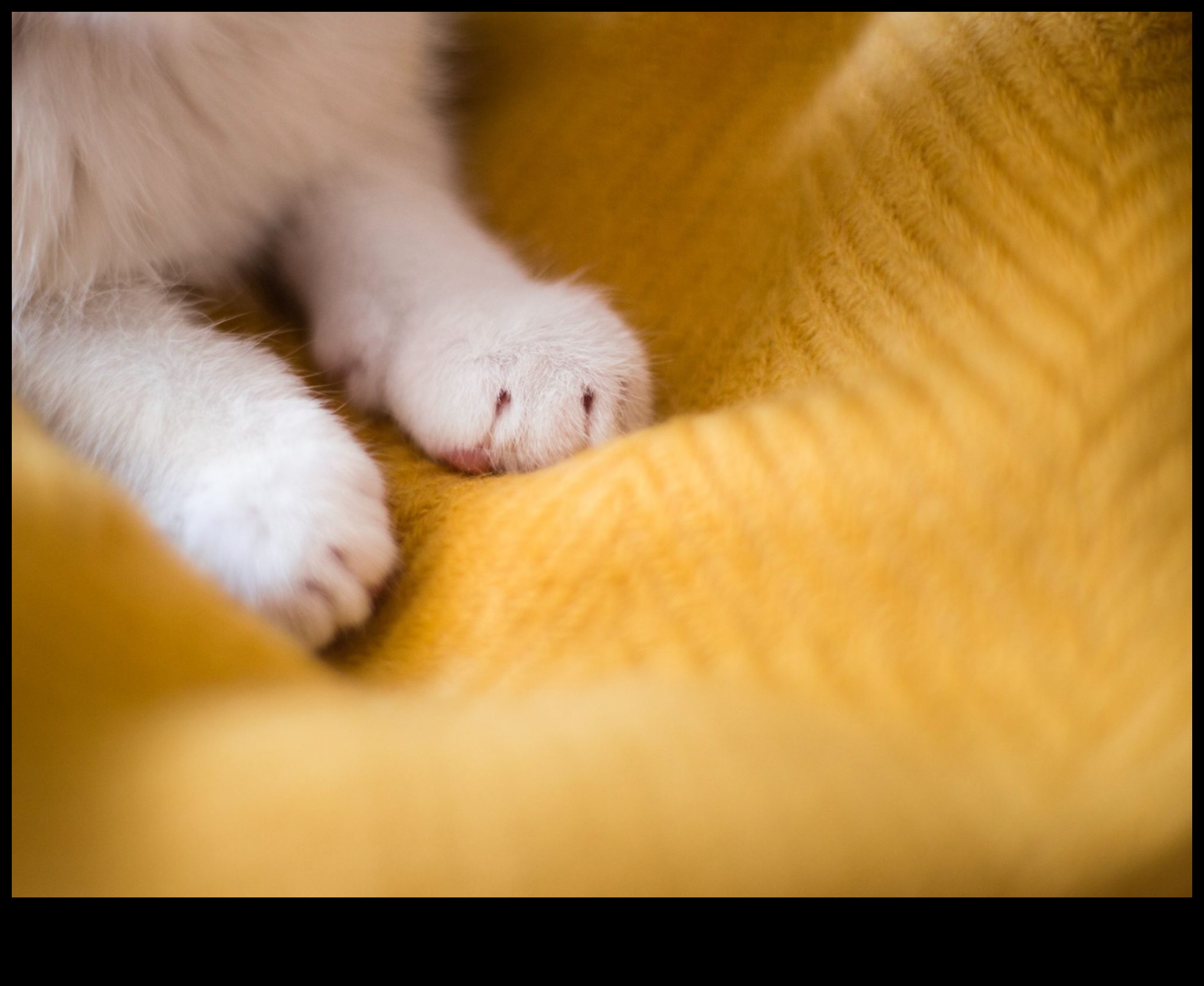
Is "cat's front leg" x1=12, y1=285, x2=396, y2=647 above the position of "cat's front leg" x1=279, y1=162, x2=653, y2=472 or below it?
below

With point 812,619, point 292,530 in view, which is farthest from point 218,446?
point 812,619

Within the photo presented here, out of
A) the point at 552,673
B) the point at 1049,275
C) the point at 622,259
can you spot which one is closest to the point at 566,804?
the point at 552,673

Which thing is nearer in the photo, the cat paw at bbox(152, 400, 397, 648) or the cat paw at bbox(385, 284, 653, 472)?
the cat paw at bbox(152, 400, 397, 648)

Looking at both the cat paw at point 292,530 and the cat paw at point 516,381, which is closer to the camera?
the cat paw at point 292,530

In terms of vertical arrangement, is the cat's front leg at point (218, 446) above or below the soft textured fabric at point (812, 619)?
below

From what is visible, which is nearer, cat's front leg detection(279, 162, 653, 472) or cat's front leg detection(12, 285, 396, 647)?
cat's front leg detection(12, 285, 396, 647)

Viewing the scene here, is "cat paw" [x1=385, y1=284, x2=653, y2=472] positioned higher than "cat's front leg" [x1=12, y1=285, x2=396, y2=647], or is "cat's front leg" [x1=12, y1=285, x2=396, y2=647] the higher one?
"cat paw" [x1=385, y1=284, x2=653, y2=472]

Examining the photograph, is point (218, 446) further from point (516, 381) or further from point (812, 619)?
point (812, 619)
